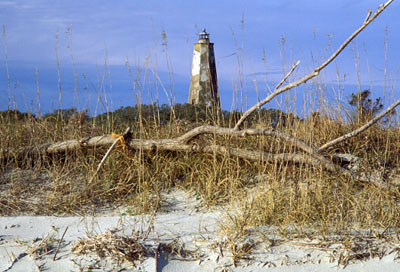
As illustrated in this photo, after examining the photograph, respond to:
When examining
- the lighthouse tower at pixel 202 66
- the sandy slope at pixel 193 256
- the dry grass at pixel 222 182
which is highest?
the lighthouse tower at pixel 202 66

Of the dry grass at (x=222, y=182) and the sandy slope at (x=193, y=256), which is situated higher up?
the dry grass at (x=222, y=182)

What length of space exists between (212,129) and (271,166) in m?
0.63

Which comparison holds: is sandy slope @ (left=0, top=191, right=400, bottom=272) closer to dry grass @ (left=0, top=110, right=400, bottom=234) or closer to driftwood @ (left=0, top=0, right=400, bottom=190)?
dry grass @ (left=0, top=110, right=400, bottom=234)

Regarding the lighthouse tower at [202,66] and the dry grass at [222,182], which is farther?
the lighthouse tower at [202,66]

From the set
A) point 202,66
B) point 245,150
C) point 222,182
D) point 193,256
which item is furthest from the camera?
point 202,66

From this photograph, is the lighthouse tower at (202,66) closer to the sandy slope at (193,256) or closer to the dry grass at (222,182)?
the dry grass at (222,182)

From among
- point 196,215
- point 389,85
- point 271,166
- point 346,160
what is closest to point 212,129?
point 271,166

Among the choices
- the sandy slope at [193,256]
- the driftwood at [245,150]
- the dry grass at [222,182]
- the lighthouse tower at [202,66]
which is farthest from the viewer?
the lighthouse tower at [202,66]

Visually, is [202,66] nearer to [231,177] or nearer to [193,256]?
[231,177]

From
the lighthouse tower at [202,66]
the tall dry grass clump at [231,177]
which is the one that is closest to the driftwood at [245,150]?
the tall dry grass clump at [231,177]

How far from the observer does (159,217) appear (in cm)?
320

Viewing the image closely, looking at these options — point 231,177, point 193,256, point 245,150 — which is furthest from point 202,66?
point 193,256

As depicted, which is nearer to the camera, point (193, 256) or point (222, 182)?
point (193, 256)

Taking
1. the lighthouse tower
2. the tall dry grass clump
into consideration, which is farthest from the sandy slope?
the lighthouse tower
